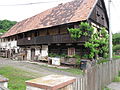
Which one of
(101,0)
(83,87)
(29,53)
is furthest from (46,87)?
(29,53)

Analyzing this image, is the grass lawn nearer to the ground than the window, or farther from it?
nearer to the ground

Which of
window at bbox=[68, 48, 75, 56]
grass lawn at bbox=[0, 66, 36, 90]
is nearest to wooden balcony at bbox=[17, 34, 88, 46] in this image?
window at bbox=[68, 48, 75, 56]

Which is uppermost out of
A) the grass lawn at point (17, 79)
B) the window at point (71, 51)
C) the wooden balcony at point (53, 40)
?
the wooden balcony at point (53, 40)

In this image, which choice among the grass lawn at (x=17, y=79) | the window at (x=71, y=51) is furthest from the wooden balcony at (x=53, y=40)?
the grass lawn at (x=17, y=79)

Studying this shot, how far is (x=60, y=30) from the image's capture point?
56.1 ft

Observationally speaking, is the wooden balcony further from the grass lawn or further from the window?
the grass lawn

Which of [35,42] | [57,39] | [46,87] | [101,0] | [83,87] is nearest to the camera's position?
[46,87]

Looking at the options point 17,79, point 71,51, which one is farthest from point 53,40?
point 17,79

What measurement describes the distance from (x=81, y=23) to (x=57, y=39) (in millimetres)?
3977

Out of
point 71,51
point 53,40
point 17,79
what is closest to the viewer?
point 17,79

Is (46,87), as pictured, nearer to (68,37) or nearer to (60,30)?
(68,37)

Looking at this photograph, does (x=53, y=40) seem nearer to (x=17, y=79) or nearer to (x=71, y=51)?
(x=71, y=51)

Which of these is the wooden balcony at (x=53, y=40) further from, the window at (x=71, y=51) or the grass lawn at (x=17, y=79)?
the grass lawn at (x=17, y=79)

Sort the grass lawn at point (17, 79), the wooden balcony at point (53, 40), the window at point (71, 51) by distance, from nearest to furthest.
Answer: the grass lawn at point (17, 79) → the wooden balcony at point (53, 40) → the window at point (71, 51)
